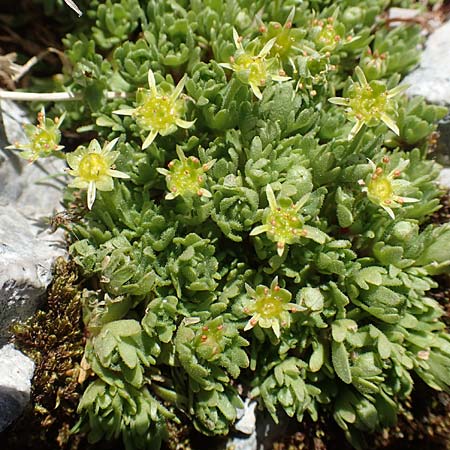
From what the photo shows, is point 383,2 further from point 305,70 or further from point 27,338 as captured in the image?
point 27,338

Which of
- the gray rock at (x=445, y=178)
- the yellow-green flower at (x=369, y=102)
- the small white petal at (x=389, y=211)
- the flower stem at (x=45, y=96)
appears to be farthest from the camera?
the gray rock at (x=445, y=178)

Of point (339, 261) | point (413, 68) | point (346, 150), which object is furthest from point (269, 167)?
point (413, 68)

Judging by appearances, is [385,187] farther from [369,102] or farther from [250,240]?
[250,240]

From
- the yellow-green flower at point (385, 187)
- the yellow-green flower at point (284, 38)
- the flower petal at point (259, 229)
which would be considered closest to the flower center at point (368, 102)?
the yellow-green flower at point (385, 187)

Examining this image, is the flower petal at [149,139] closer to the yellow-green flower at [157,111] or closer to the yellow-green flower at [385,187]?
the yellow-green flower at [157,111]

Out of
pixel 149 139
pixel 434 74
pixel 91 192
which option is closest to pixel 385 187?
pixel 434 74

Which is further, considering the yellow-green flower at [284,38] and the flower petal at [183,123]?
the yellow-green flower at [284,38]
